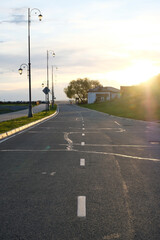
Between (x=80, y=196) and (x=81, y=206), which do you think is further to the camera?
(x=80, y=196)

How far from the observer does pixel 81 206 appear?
18.8 feet

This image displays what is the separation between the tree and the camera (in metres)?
162

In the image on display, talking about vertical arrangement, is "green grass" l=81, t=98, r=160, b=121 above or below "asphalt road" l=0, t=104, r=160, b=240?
below

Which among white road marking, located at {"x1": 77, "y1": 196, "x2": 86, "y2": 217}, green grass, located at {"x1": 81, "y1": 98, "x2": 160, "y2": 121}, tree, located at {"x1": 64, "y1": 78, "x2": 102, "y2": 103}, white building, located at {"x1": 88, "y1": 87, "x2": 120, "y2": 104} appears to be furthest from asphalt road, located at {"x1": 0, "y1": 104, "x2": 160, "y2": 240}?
tree, located at {"x1": 64, "y1": 78, "x2": 102, "y2": 103}

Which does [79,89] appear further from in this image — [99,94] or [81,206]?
[81,206]

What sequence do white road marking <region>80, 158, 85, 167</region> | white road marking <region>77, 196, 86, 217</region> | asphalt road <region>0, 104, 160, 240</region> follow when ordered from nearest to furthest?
asphalt road <region>0, 104, 160, 240</region>, white road marking <region>77, 196, 86, 217</region>, white road marking <region>80, 158, 85, 167</region>

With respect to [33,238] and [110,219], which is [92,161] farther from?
[33,238]

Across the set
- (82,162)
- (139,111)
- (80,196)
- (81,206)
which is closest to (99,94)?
(139,111)

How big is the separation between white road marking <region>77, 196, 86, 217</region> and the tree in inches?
6149

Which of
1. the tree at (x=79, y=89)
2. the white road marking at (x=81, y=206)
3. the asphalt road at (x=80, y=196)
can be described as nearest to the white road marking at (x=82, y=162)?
the asphalt road at (x=80, y=196)

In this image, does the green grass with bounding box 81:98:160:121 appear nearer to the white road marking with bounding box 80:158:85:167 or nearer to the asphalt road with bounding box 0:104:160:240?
the white road marking with bounding box 80:158:85:167

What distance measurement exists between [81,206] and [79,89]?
158 m

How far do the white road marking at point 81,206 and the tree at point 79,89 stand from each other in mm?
156194

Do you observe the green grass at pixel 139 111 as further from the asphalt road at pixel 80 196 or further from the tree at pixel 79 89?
the tree at pixel 79 89
